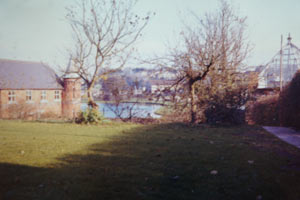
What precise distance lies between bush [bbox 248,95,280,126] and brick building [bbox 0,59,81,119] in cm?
2082

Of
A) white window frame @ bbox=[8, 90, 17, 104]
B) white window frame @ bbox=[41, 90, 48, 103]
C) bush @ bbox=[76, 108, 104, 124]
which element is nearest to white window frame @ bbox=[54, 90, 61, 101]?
white window frame @ bbox=[41, 90, 48, 103]

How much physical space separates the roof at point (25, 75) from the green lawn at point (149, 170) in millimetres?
27211

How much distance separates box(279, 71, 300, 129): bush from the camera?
9.53 metres

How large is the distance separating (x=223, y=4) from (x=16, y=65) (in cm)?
2936

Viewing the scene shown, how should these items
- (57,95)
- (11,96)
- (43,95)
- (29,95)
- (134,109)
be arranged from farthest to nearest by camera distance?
(57,95) < (43,95) < (29,95) < (11,96) < (134,109)

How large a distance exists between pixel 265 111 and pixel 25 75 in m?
32.3

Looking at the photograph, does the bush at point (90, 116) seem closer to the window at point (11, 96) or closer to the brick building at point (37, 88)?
the brick building at point (37, 88)

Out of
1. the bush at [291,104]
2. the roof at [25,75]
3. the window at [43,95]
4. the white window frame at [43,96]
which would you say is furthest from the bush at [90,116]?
the window at [43,95]

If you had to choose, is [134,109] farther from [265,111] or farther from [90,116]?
[265,111]

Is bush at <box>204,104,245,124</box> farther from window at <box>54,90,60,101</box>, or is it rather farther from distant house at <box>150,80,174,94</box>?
window at <box>54,90,60,101</box>

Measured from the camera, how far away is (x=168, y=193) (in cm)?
362

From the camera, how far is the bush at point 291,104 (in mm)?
9531

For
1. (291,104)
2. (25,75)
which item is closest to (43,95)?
(25,75)

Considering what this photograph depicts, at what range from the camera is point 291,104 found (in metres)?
9.98
